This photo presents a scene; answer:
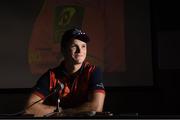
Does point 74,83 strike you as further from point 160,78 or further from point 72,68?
point 160,78

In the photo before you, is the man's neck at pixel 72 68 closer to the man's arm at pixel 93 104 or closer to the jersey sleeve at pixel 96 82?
the jersey sleeve at pixel 96 82

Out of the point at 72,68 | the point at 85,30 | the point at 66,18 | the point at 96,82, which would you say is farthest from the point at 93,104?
the point at 66,18

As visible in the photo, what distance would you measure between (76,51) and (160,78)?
1512 millimetres

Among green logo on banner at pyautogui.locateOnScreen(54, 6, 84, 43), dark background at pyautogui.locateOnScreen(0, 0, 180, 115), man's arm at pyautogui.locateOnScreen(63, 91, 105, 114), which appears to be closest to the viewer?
man's arm at pyautogui.locateOnScreen(63, 91, 105, 114)

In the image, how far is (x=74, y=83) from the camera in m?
2.76

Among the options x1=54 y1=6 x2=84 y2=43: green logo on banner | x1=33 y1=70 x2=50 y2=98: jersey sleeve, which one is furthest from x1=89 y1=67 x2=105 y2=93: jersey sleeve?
x1=54 y1=6 x2=84 y2=43: green logo on banner

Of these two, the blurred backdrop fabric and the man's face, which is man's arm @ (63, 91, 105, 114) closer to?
the man's face

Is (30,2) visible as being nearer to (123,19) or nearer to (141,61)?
(123,19)

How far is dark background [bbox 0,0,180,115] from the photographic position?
408 cm

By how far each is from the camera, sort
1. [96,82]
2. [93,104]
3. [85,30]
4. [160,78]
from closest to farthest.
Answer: [93,104]
[96,82]
[160,78]
[85,30]

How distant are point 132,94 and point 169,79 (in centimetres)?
38

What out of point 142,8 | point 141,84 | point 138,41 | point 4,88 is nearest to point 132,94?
point 141,84

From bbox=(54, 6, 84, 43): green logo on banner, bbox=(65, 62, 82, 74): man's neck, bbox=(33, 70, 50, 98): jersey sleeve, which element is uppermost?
bbox=(54, 6, 84, 43): green logo on banner

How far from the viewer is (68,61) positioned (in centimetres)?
285
